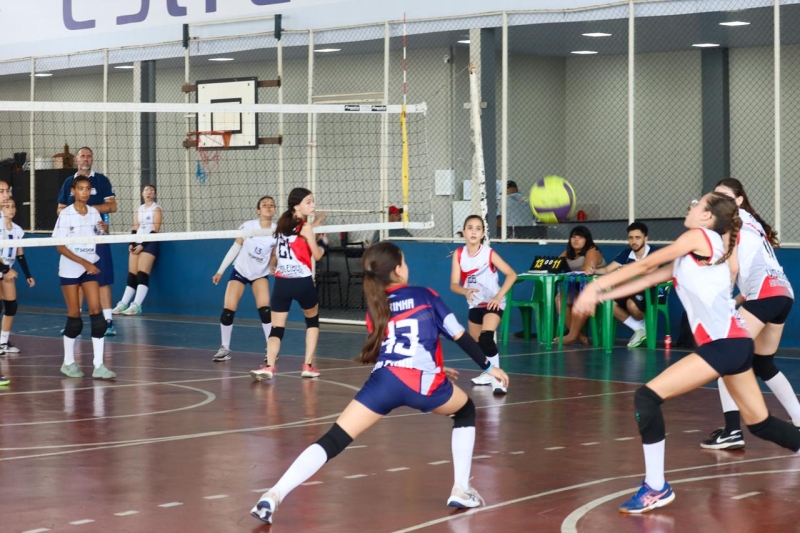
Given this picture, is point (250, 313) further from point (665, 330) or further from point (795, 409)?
point (795, 409)

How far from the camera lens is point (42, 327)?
55.3 ft

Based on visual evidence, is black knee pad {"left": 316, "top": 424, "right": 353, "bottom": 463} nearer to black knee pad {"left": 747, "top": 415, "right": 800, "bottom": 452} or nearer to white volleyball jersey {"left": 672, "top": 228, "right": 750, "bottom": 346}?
white volleyball jersey {"left": 672, "top": 228, "right": 750, "bottom": 346}

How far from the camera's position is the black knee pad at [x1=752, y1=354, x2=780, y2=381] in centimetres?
792

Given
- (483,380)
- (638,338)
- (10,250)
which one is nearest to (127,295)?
(10,250)

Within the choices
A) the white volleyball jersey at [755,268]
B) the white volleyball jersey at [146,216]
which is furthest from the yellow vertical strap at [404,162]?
the white volleyball jersey at [146,216]

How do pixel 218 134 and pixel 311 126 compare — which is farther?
pixel 218 134

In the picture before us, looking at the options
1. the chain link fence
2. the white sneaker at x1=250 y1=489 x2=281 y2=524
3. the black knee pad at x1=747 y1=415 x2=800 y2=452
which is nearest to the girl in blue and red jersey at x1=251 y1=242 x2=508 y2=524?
the white sneaker at x1=250 y1=489 x2=281 y2=524

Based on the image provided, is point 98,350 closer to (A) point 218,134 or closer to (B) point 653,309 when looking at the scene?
(B) point 653,309

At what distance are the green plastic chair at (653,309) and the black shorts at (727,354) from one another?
25.8 feet

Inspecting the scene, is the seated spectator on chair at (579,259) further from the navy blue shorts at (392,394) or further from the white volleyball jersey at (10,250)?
the navy blue shorts at (392,394)

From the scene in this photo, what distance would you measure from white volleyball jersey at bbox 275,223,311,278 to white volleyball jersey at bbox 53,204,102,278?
177 cm

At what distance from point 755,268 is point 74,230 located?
252 inches

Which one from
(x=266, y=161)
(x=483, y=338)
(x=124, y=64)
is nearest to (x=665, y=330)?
(x=483, y=338)

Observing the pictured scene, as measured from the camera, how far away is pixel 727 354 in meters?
6.13
